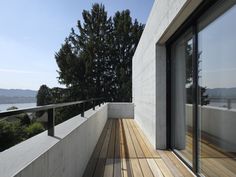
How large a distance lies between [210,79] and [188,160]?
1332mm

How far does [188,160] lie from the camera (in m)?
3.27

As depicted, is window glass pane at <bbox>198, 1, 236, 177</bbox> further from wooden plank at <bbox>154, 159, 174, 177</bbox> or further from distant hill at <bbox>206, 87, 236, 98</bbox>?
wooden plank at <bbox>154, 159, 174, 177</bbox>

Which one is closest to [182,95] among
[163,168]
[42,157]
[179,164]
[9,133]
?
[179,164]

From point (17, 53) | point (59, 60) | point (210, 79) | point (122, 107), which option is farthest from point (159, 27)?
point (59, 60)

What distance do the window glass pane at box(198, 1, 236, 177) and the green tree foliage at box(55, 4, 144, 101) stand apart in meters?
15.0

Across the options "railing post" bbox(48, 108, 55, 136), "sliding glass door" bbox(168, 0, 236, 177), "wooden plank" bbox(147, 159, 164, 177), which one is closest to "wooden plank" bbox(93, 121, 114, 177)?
"wooden plank" bbox(147, 159, 164, 177)

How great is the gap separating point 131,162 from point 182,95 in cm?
121

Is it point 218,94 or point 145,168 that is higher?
point 218,94

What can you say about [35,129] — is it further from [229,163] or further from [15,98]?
[229,163]

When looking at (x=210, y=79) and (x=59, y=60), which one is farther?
(x=59, y=60)

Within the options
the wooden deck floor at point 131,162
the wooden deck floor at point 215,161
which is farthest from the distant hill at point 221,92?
the wooden deck floor at point 131,162

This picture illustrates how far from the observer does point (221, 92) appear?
2.17m

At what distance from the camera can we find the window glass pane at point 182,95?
126 inches

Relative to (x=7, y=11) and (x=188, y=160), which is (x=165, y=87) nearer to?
(x=188, y=160)
